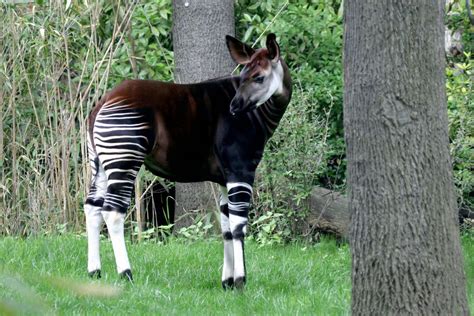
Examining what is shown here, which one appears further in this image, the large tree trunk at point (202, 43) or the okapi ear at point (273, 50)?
the large tree trunk at point (202, 43)

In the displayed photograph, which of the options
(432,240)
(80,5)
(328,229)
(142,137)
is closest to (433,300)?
(432,240)

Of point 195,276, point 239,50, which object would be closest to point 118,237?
point 195,276

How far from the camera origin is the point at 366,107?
3.18 m

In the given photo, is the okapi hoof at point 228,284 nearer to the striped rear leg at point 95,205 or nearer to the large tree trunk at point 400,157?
the striped rear leg at point 95,205

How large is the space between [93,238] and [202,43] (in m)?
3.08

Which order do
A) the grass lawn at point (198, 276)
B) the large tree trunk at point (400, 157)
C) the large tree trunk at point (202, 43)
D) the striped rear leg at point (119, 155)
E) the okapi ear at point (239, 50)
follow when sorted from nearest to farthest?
the large tree trunk at point (400, 157) < the grass lawn at point (198, 276) < the striped rear leg at point (119, 155) < the okapi ear at point (239, 50) < the large tree trunk at point (202, 43)

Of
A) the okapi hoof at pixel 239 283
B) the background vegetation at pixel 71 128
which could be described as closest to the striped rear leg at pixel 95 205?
the okapi hoof at pixel 239 283

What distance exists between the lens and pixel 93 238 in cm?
562

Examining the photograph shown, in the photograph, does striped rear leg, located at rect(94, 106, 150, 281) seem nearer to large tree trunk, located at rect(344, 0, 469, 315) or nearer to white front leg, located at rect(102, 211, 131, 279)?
white front leg, located at rect(102, 211, 131, 279)

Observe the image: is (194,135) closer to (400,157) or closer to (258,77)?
(258,77)

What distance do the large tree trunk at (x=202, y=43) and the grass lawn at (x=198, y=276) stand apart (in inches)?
30.5

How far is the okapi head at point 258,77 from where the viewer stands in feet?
17.6

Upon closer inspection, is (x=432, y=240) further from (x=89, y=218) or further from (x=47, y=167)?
(x=47, y=167)

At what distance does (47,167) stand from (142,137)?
3101mm
